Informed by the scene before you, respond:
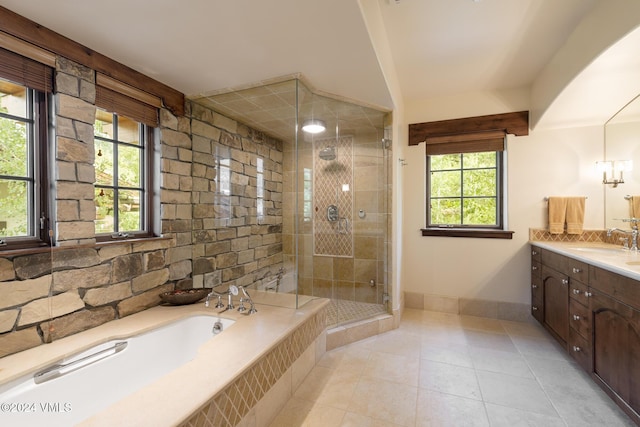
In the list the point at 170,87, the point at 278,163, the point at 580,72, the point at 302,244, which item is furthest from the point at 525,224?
the point at 170,87

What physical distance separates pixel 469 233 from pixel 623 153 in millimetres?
1478

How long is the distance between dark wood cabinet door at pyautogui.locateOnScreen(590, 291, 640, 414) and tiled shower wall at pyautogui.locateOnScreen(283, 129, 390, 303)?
166 cm

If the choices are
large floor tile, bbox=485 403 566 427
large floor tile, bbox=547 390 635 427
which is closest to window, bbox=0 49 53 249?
large floor tile, bbox=485 403 566 427

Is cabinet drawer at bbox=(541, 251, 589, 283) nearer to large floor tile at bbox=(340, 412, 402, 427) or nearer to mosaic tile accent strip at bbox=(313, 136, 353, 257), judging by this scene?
large floor tile at bbox=(340, 412, 402, 427)

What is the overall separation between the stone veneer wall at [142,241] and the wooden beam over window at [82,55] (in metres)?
0.07

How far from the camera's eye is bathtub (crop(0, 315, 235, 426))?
4.10ft

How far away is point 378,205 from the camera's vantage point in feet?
10.2

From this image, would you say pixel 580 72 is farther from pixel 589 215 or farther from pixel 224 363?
pixel 224 363

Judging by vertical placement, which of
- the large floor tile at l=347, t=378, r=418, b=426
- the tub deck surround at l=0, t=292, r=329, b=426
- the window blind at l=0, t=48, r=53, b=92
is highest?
the window blind at l=0, t=48, r=53, b=92

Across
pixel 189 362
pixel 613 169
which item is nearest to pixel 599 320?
pixel 613 169

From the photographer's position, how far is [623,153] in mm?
2508

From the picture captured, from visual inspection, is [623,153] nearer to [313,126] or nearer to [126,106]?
[313,126]

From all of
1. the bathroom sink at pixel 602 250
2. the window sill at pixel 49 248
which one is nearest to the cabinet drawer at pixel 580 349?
the bathroom sink at pixel 602 250

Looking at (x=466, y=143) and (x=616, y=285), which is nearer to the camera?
(x=616, y=285)
